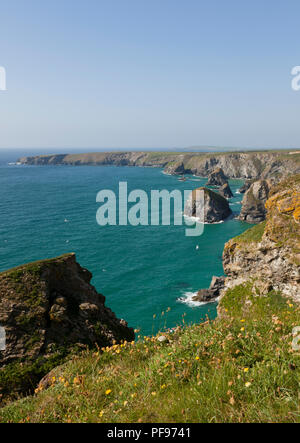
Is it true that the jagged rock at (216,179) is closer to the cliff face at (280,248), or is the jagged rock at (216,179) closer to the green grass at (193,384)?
the cliff face at (280,248)

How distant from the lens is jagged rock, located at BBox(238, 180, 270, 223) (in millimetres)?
93006

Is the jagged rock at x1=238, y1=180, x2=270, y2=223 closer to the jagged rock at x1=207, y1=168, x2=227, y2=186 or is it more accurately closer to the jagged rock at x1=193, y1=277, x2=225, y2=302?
the jagged rock at x1=193, y1=277, x2=225, y2=302

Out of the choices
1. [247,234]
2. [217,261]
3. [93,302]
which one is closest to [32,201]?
[217,261]

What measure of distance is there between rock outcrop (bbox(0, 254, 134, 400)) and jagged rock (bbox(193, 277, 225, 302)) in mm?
35093

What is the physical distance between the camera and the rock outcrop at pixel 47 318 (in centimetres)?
1101

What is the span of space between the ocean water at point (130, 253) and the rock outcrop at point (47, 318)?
14.8m

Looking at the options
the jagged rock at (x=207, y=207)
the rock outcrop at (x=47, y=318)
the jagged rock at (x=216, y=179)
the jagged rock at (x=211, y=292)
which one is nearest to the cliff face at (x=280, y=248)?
the jagged rock at (x=211, y=292)

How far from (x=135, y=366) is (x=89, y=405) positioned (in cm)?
159

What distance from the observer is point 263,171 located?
622 ft

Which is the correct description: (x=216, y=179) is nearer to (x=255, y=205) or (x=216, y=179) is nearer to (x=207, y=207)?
(x=255, y=205)

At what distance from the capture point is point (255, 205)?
307 ft

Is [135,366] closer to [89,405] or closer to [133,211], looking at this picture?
[89,405]

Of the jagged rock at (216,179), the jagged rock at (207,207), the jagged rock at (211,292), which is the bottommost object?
the jagged rock at (211,292)

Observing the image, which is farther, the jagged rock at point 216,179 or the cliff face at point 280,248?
the jagged rock at point 216,179
